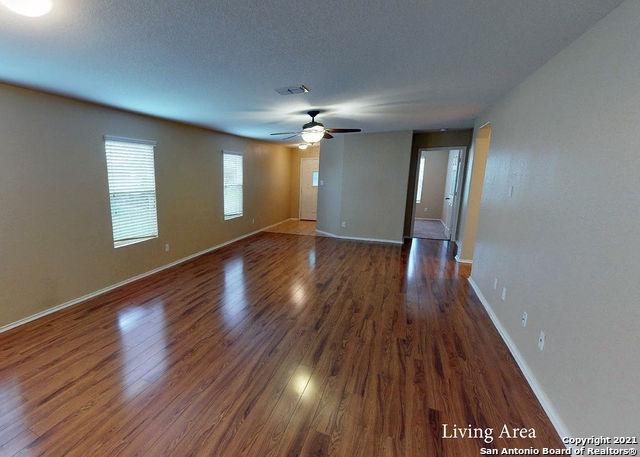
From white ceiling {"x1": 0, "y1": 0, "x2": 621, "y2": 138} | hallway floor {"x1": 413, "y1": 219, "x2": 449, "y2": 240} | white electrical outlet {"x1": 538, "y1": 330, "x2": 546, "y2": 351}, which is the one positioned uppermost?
white ceiling {"x1": 0, "y1": 0, "x2": 621, "y2": 138}

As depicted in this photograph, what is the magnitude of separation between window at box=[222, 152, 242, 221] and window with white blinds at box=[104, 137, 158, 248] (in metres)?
1.83

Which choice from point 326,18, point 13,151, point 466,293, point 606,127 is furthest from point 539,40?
point 13,151

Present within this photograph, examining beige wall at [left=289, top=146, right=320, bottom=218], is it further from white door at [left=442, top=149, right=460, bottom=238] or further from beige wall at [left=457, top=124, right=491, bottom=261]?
beige wall at [left=457, top=124, right=491, bottom=261]

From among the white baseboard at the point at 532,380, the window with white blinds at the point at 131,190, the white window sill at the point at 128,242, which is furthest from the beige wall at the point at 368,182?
the white window sill at the point at 128,242

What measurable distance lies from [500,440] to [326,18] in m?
2.57

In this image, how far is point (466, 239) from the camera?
16.1ft

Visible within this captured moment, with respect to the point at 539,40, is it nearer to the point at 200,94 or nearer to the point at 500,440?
the point at 500,440

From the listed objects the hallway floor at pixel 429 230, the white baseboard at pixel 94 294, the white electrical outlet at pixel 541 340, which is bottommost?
the white baseboard at pixel 94 294

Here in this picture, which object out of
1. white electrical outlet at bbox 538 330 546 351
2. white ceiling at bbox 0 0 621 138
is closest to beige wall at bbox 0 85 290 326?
white ceiling at bbox 0 0 621 138

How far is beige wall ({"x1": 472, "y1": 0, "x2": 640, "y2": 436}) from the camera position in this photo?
4.17ft

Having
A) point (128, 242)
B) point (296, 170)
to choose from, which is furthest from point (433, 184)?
point (128, 242)

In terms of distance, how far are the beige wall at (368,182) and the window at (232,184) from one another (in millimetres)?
2104

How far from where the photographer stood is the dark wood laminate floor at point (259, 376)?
158 centimetres

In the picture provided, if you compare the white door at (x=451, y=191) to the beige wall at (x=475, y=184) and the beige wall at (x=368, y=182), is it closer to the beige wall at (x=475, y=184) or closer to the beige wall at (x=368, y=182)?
the beige wall at (x=368, y=182)
